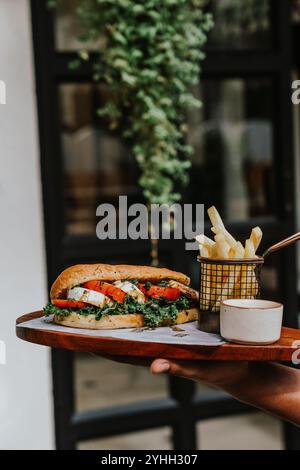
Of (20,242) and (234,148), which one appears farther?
(234,148)

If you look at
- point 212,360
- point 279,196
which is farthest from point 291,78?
point 212,360

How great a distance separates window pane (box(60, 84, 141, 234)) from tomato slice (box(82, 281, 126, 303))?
171 cm

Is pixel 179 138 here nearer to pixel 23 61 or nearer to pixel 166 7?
pixel 166 7

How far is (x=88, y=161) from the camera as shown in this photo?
391 centimetres

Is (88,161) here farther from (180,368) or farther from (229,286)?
(180,368)

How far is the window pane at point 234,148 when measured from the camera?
3.88 meters

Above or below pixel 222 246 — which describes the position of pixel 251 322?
below

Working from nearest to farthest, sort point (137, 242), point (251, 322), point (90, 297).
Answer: point (251, 322) < point (90, 297) < point (137, 242)

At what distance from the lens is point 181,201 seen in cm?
359

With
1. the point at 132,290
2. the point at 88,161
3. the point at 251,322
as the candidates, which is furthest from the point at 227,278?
the point at 88,161
